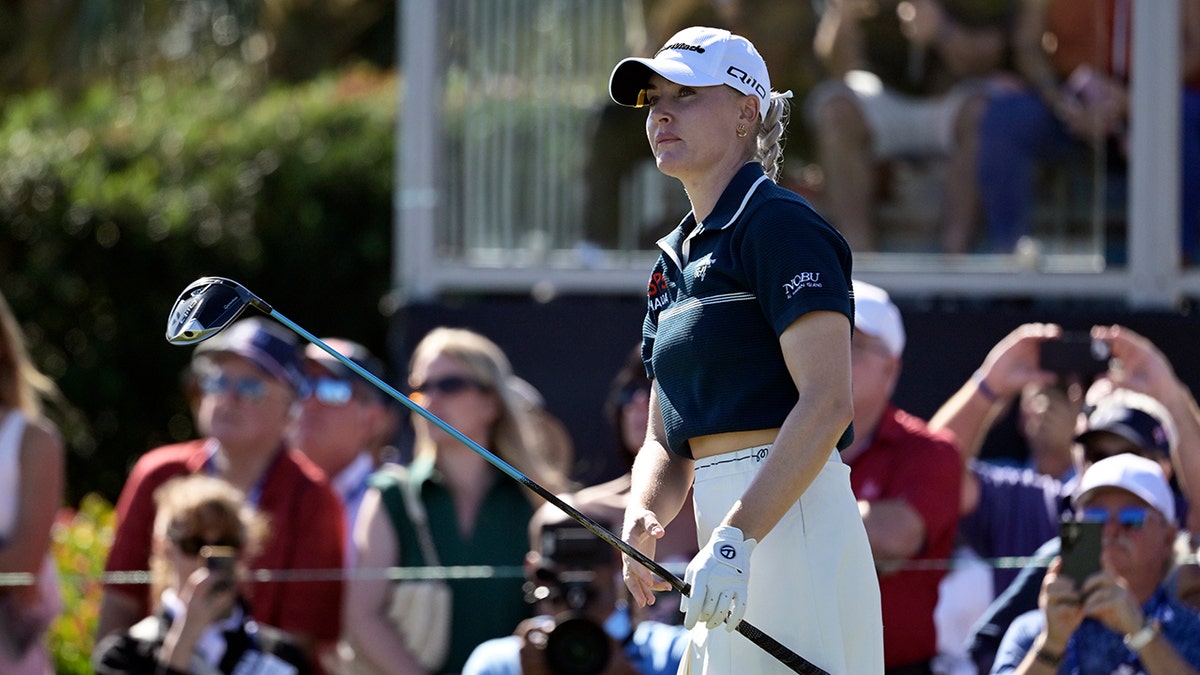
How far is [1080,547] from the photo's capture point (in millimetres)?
4551

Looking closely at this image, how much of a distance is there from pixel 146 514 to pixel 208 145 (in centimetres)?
958

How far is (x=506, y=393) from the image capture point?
6.11 m

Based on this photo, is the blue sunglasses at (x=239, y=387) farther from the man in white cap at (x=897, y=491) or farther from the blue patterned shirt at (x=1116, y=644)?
the blue patterned shirt at (x=1116, y=644)

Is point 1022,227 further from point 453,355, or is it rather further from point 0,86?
point 0,86

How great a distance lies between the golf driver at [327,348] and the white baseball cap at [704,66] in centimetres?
76

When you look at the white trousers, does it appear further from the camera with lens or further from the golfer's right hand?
the camera with lens

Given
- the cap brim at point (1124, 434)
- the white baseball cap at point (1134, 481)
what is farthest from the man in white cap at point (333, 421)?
the white baseball cap at point (1134, 481)

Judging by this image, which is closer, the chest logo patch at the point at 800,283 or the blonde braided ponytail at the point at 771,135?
the chest logo patch at the point at 800,283

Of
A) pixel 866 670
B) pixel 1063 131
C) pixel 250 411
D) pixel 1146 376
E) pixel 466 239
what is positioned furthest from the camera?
pixel 466 239

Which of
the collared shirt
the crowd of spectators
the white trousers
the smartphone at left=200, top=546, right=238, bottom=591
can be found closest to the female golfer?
the white trousers

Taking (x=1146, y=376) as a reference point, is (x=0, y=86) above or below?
above

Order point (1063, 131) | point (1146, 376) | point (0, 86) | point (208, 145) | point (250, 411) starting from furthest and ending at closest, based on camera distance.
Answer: point (0, 86) → point (208, 145) → point (1063, 131) → point (250, 411) → point (1146, 376)

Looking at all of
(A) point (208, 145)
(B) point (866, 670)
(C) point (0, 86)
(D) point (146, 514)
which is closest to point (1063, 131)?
(D) point (146, 514)

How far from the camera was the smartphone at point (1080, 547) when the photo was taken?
4535 millimetres
